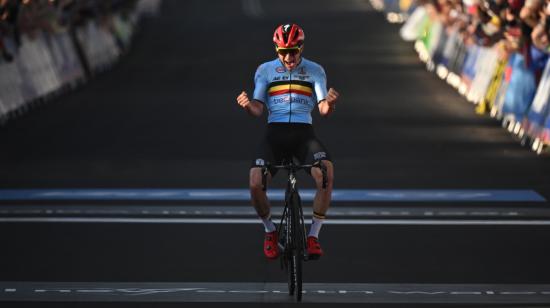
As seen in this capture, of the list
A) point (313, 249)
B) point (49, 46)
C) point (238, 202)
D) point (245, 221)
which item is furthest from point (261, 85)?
point (49, 46)

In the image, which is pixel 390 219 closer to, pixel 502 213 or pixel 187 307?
pixel 502 213

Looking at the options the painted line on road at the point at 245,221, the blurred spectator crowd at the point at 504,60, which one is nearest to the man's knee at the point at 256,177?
the painted line on road at the point at 245,221

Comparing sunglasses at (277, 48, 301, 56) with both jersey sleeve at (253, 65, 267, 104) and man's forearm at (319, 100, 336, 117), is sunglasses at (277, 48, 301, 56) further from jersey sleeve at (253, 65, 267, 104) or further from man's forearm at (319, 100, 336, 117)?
man's forearm at (319, 100, 336, 117)

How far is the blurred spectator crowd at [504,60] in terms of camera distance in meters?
21.9

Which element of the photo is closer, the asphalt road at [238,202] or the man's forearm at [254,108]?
the man's forearm at [254,108]

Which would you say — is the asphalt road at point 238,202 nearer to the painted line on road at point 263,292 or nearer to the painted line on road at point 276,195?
the painted line on road at point 263,292

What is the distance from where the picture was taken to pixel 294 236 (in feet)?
A: 36.4

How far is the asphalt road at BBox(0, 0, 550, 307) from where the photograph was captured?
1184cm

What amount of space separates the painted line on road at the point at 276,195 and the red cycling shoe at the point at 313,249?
5.34 metres

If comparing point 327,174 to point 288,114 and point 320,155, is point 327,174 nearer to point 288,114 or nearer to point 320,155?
point 320,155

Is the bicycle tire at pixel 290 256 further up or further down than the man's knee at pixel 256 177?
further down

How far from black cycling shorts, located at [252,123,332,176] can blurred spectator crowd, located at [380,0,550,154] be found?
951 cm

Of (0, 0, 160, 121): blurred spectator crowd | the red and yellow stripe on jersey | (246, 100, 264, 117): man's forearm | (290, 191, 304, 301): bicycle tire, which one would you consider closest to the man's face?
the red and yellow stripe on jersey

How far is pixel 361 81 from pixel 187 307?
75.0ft
